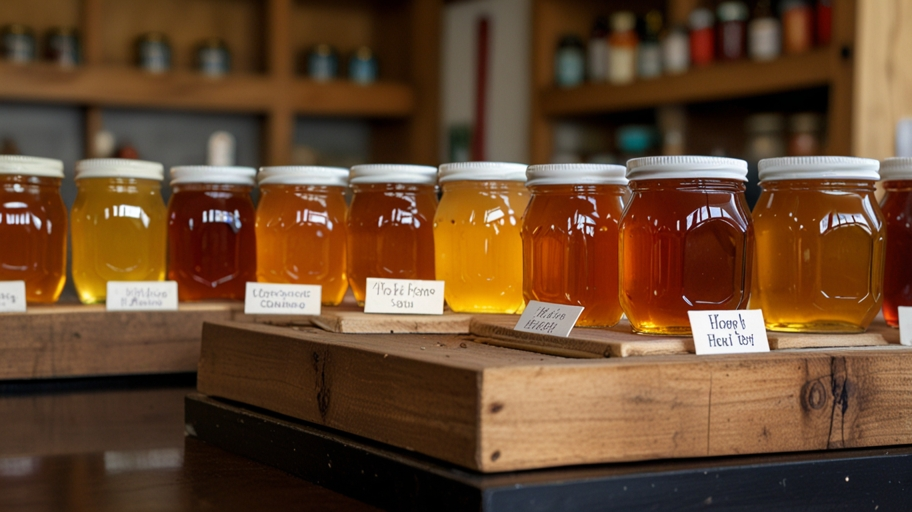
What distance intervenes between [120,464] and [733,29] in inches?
87.1

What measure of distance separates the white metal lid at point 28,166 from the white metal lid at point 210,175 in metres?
0.15

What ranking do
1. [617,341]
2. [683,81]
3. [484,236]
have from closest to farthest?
[617,341] → [484,236] → [683,81]

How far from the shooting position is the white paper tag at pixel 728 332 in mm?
774

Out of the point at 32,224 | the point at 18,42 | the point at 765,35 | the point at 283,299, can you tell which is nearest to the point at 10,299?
the point at 32,224

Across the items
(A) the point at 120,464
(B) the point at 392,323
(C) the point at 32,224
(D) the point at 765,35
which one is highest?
(D) the point at 765,35

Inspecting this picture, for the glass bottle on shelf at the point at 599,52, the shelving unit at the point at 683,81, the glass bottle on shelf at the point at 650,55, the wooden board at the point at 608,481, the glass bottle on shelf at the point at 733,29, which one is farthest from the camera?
the glass bottle on shelf at the point at 599,52

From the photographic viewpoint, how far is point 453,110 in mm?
3830

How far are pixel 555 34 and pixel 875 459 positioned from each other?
2807 mm

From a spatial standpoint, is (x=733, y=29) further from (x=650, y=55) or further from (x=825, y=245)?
(x=825, y=245)

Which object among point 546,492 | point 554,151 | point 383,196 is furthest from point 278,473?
point 554,151

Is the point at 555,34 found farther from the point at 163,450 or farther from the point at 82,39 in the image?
the point at 163,450

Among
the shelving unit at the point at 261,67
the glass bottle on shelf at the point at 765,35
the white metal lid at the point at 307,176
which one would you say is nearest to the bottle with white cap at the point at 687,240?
the white metal lid at the point at 307,176

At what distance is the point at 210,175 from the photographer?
129 cm

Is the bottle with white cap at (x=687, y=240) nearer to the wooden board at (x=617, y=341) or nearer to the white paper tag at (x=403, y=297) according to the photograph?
the wooden board at (x=617, y=341)
